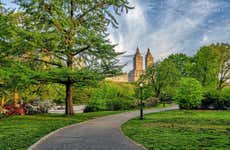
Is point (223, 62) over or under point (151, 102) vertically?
over

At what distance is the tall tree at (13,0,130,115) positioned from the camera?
2242 cm

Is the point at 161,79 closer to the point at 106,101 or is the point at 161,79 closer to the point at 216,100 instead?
the point at 216,100

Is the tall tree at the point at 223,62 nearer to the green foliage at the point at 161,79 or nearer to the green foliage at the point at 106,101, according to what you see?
the green foliage at the point at 161,79

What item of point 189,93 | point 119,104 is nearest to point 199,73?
point 119,104

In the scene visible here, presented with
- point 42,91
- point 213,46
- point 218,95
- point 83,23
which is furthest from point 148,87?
point 83,23

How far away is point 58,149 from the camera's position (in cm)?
901

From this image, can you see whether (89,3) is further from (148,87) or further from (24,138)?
(148,87)

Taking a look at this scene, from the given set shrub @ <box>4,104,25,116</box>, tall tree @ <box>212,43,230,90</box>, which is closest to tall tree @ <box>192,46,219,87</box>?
tall tree @ <box>212,43,230,90</box>

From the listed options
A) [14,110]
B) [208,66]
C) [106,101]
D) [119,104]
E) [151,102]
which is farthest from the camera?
[208,66]

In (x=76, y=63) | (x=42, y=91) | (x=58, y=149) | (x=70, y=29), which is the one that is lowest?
(x=58, y=149)

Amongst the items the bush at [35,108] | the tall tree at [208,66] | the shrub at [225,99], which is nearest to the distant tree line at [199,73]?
the tall tree at [208,66]

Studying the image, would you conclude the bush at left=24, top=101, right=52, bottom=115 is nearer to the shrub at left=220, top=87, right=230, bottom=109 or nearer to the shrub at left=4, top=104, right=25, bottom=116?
the shrub at left=4, top=104, right=25, bottom=116

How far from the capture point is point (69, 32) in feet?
76.9

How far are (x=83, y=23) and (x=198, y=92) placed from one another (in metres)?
14.5
